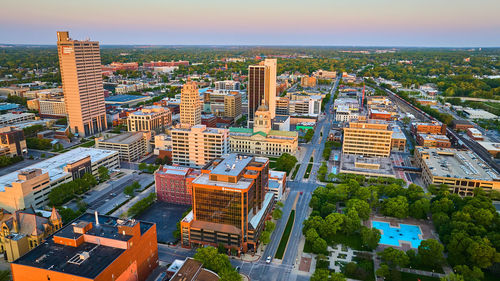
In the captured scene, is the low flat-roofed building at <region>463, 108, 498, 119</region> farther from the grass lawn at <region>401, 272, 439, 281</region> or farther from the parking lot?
the parking lot

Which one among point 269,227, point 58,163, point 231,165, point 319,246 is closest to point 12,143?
point 58,163

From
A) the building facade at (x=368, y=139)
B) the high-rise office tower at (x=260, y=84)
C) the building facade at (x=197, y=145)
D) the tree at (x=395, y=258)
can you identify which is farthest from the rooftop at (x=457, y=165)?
the high-rise office tower at (x=260, y=84)

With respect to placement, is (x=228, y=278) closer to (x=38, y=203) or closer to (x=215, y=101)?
(x=38, y=203)

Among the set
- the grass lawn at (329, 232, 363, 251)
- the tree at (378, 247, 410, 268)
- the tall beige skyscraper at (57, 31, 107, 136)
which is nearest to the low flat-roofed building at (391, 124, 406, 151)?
the grass lawn at (329, 232, 363, 251)

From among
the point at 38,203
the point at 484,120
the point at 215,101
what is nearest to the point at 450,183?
the point at 484,120

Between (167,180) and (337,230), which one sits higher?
(167,180)

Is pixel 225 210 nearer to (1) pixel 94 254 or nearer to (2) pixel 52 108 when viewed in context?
(1) pixel 94 254
